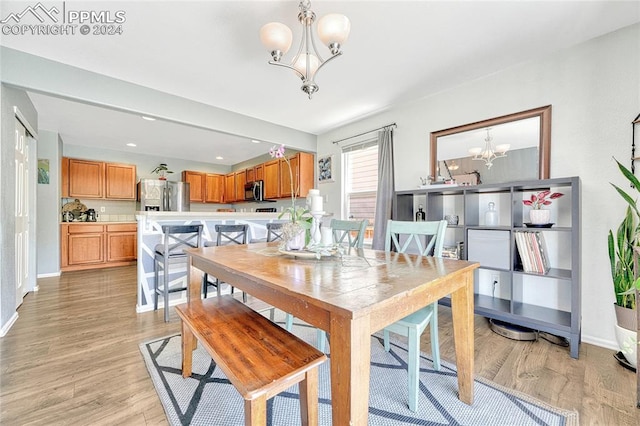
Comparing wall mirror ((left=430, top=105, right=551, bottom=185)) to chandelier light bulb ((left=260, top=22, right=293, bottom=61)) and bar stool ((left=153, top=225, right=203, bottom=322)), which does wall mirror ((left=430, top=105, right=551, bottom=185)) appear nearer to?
chandelier light bulb ((left=260, top=22, right=293, bottom=61))

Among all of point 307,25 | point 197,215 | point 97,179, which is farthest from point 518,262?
point 97,179

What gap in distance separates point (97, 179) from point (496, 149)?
681cm

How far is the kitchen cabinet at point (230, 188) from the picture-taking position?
6781mm

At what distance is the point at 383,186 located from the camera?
3479mm

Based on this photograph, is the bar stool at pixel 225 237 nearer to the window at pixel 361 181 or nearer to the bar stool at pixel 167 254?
the bar stool at pixel 167 254

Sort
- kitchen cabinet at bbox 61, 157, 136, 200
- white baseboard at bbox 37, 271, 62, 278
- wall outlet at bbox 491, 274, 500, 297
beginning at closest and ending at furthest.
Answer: wall outlet at bbox 491, 274, 500, 297, white baseboard at bbox 37, 271, 62, 278, kitchen cabinet at bbox 61, 157, 136, 200

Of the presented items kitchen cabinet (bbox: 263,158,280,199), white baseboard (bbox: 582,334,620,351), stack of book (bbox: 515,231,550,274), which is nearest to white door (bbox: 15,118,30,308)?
kitchen cabinet (bbox: 263,158,280,199)

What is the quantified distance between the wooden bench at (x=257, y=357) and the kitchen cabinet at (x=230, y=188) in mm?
5602

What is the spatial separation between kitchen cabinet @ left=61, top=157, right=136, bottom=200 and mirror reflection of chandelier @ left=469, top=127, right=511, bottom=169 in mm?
6430

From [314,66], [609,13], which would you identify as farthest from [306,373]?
[609,13]

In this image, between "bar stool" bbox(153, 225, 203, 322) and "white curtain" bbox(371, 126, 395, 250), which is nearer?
"bar stool" bbox(153, 225, 203, 322)

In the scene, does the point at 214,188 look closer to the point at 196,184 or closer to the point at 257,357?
the point at 196,184

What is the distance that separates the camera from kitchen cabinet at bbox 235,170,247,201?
6338mm

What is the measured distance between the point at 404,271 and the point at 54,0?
2789 millimetres
